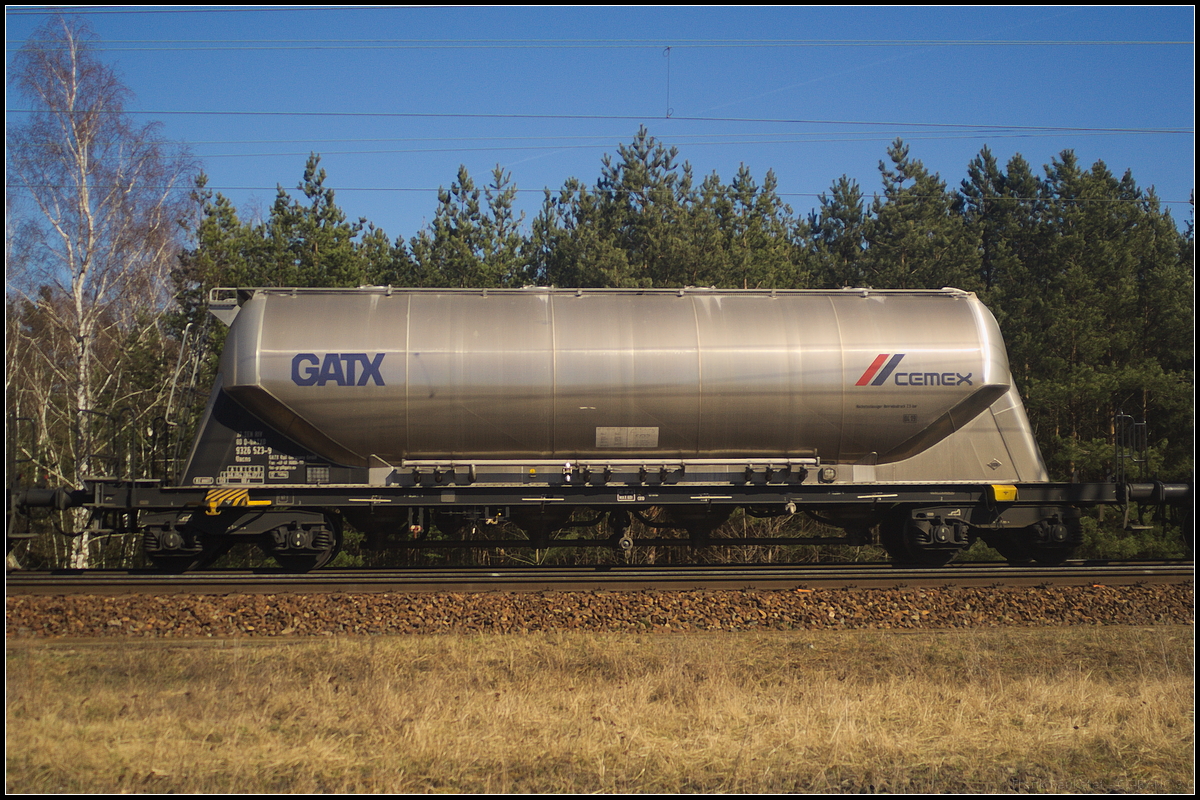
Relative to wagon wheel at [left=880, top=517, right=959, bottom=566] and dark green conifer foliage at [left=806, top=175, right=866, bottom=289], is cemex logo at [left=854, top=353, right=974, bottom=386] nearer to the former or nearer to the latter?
wagon wheel at [left=880, top=517, right=959, bottom=566]

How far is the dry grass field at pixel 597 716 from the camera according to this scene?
5086mm

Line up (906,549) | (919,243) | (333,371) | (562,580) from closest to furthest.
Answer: (562,580), (333,371), (906,549), (919,243)

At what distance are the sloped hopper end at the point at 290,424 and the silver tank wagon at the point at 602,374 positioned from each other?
0.02m

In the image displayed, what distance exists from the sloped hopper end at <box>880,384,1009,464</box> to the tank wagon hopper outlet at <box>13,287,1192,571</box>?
0.04 meters

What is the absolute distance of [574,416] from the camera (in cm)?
1120

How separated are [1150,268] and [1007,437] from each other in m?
19.1

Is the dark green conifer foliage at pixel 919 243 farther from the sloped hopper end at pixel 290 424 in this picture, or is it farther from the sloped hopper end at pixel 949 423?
the sloped hopper end at pixel 290 424

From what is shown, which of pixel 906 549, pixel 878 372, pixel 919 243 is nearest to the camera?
pixel 878 372

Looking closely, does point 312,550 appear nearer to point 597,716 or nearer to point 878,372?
point 597,716

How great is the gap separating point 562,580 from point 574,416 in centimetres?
225

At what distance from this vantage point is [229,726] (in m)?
5.80

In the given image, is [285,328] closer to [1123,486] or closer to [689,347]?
[689,347]

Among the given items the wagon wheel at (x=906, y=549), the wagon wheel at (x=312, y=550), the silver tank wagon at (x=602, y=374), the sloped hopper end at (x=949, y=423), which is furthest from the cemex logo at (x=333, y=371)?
the wagon wheel at (x=906, y=549)

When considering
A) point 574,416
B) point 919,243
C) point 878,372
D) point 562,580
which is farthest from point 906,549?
point 919,243
